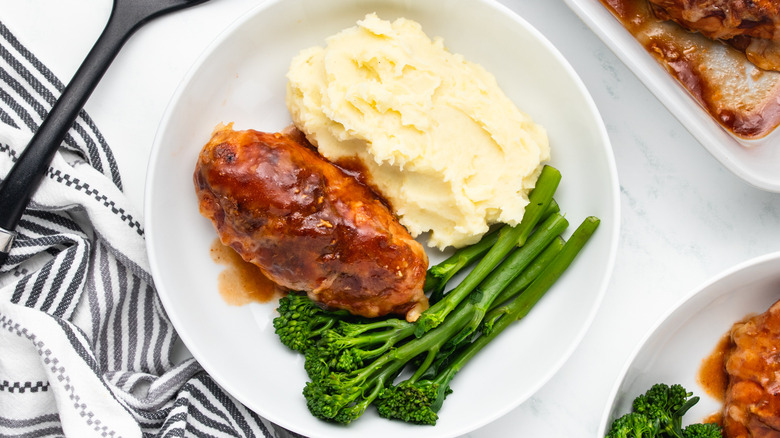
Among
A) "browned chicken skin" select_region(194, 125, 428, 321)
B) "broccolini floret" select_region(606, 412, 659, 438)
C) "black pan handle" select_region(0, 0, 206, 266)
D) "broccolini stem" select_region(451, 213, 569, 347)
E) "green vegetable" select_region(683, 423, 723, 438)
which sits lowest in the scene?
"green vegetable" select_region(683, 423, 723, 438)

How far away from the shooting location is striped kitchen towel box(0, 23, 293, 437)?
3.91m

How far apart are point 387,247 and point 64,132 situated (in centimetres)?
201

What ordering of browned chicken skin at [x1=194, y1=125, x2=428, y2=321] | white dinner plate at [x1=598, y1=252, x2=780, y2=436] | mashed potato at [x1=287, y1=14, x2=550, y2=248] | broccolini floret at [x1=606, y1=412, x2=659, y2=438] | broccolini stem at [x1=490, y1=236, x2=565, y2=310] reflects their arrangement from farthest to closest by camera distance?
broccolini stem at [x1=490, y1=236, x2=565, y2=310], white dinner plate at [x1=598, y1=252, x2=780, y2=436], broccolini floret at [x1=606, y1=412, x2=659, y2=438], mashed potato at [x1=287, y1=14, x2=550, y2=248], browned chicken skin at [x1=194, y1=125, x2=428, y2=321]

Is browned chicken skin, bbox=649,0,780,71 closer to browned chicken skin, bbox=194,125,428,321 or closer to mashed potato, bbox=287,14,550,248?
mashed potato, bbox=287,14,550,248

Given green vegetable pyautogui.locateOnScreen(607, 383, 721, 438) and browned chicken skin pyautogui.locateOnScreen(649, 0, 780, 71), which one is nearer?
browned chicken skin pyautogui.locateOnScreen(649, 0, 780, 71)

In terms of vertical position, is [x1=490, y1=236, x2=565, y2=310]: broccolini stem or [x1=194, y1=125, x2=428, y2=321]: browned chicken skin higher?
[x1=194, y1=125, x2=428, y2=321]: browned chicken skin

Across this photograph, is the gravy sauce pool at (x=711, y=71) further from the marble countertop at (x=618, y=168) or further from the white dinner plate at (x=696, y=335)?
the white dinner plate at (x=696, y=335)

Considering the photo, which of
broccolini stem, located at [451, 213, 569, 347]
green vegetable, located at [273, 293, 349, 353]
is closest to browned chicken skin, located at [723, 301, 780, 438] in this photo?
broccolini stem, located at [451, 213, 569, 347]

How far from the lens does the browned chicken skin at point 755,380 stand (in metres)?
3.77

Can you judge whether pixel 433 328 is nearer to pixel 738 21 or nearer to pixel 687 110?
pixel 687 110

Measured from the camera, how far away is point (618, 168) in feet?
14.3

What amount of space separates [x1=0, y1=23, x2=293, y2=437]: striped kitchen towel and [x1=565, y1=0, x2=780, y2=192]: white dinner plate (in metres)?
2.95

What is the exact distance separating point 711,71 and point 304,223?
2517mm

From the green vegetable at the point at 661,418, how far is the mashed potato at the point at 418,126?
50.8 inches
